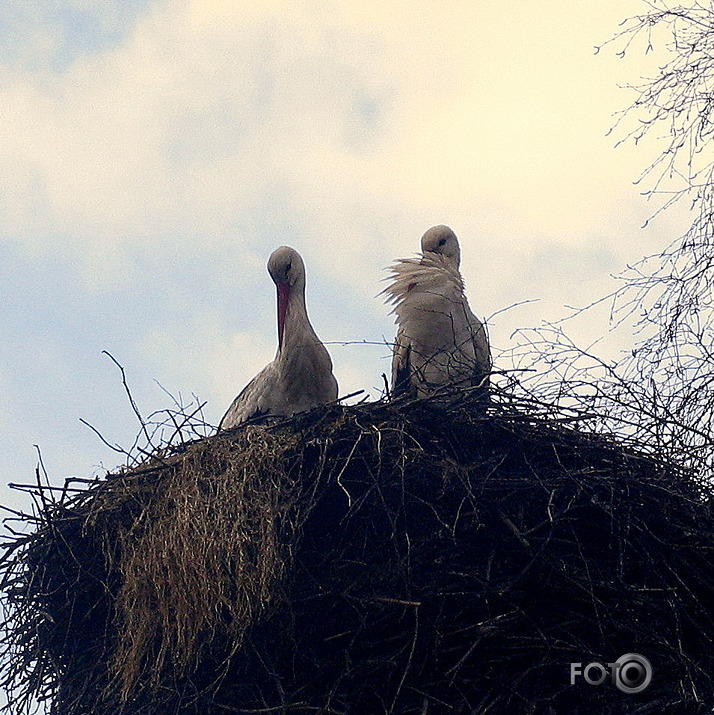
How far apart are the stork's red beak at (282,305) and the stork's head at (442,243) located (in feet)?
2.60

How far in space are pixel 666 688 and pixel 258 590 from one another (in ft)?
4.25

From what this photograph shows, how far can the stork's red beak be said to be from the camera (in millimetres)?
6469

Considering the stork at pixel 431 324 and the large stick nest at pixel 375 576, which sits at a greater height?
the stork at pixel 431 324

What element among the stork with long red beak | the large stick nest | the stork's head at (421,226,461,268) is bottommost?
the large stick nest

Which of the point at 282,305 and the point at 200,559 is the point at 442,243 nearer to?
the point at 282,305

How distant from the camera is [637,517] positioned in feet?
15.1

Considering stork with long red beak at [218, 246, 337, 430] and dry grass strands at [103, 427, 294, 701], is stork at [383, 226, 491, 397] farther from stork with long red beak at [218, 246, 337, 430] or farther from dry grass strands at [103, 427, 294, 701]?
dry grass strands at [103, 427, 294, 701]

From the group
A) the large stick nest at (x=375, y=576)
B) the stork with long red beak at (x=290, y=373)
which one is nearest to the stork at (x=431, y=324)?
the stork with long red beak at (x=290, y=373)

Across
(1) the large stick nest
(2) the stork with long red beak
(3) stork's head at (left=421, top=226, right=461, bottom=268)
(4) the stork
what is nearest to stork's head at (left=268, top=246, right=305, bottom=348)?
(2) the stork with long red beak

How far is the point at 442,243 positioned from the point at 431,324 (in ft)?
1.98

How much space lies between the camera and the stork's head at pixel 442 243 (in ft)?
22.6

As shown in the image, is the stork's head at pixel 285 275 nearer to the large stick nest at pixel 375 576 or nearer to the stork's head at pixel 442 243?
the stork's head at pixel 442 243

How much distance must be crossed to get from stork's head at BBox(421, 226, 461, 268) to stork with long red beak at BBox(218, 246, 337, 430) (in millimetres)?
749

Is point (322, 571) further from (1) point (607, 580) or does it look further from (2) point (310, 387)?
(2) point (310, 387)
